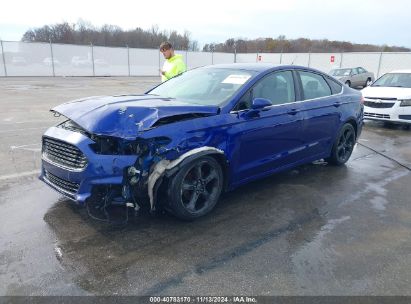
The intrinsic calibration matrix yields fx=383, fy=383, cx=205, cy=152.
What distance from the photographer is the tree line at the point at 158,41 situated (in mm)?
58125

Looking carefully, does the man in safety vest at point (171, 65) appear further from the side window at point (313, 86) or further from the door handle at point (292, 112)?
the door handle at point (292, 112)

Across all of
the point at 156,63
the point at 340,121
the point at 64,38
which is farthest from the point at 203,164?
the point at 64,38

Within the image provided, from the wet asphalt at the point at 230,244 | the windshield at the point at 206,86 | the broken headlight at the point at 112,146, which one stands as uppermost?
the windshield at the point at 206,86

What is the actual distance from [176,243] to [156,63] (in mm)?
34446

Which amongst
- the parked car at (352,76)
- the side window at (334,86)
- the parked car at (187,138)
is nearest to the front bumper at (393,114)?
the side window at (334,86)

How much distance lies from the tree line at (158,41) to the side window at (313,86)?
50733 millimetres

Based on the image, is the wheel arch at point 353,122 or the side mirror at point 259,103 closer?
the side mirror at point 259,103

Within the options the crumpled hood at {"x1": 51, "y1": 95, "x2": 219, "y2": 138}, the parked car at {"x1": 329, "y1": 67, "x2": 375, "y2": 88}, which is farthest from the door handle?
the parked car at {"x1": 329, "y1": 67, "x2": 375, "y2": 88}

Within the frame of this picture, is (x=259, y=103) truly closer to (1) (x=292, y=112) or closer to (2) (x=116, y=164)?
(1) (x=292, y=112)

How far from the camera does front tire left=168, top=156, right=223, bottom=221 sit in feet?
Result: 12.4

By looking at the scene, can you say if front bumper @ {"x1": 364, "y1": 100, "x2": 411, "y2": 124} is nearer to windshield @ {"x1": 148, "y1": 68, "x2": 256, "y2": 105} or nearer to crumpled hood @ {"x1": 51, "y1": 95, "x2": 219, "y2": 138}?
windshield @ {"x1": 148, "y1": 68, "x2": 256, "y2": 105}

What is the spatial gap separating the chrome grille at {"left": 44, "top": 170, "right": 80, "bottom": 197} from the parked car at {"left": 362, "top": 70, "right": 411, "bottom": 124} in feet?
29.2

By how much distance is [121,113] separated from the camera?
3.68 meters

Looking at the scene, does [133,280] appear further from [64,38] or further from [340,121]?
[64,38]
